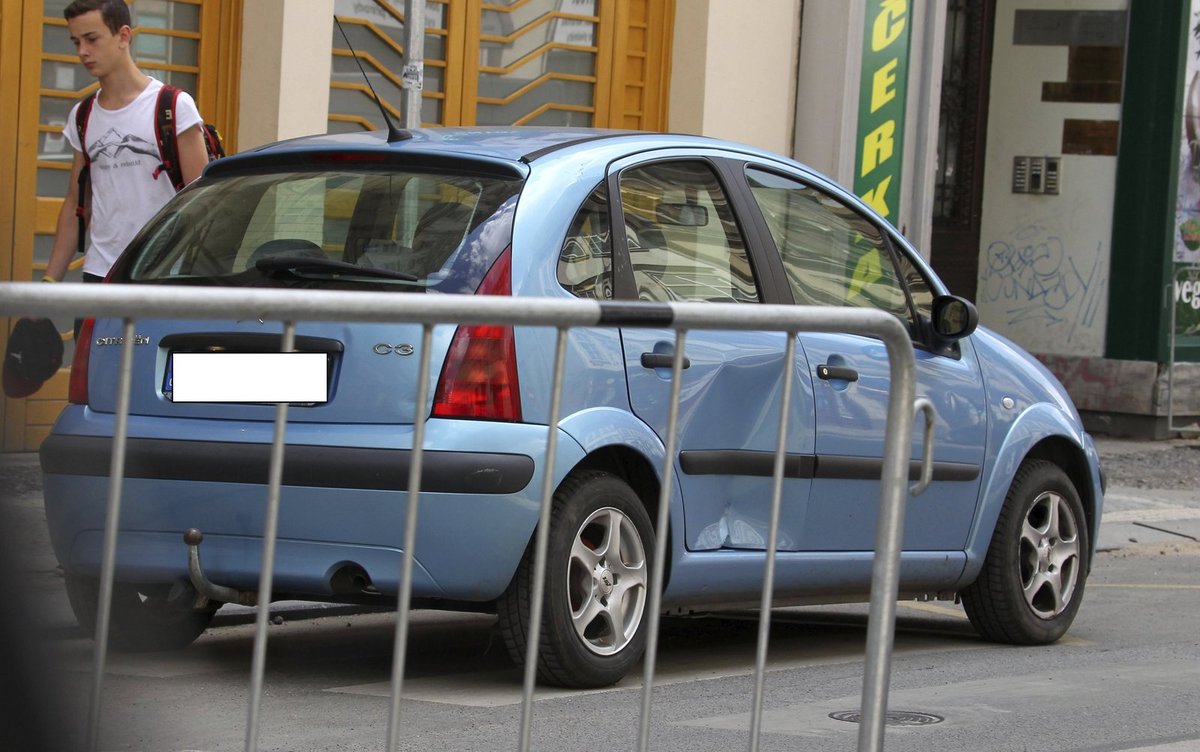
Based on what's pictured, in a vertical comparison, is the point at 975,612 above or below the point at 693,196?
below

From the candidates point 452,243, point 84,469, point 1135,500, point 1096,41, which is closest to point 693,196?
point 452,243

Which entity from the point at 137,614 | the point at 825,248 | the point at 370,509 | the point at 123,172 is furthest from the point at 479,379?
the point at 123,172

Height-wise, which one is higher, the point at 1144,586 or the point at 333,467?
the point at 333,467

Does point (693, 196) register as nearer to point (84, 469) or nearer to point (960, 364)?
point (960, 364)

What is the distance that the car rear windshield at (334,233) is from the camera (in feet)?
17.9

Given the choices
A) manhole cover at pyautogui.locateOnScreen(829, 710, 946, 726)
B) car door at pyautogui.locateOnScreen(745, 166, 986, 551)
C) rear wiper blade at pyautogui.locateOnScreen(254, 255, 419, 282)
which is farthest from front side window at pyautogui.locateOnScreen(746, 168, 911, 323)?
rear wiper blade at pyautogui.locateOnScreen(254, 255, 419, 282)

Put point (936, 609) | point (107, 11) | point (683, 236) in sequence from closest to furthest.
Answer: point (683, 236) → point (107, 11) → point (936, 609)

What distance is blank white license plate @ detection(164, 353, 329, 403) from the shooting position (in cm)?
327

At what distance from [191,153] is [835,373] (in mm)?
2572

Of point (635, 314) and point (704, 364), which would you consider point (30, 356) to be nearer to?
point (635, 314)

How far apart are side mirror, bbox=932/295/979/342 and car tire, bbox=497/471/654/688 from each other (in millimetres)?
1520

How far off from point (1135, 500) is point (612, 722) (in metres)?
7.63

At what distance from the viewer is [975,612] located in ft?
23.2

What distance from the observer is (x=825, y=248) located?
6.56 m
